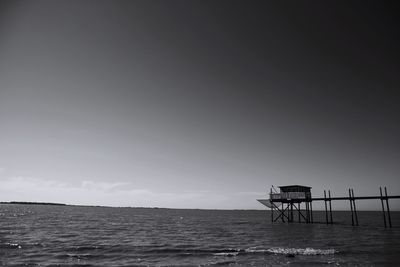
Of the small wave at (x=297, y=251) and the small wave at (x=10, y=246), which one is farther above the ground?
the small wave at (x=297, y=251)

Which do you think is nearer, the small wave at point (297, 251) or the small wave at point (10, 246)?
the small wave at point (297, 251)

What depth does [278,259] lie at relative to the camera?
22.2 m

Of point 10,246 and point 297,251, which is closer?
point 297,251

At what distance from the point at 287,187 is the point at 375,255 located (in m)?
29.8

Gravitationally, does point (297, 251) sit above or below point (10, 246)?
above

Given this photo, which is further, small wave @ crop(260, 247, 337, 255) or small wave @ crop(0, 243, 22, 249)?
small wave @ crop(0, 243, 22, 249)

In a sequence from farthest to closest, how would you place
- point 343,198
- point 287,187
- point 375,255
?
1. point 287,187
2. point 343,198
3. point 375,255

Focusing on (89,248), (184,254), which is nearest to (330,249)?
(184,254)

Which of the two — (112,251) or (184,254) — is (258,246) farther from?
(112,251)

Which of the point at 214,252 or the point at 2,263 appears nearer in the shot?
the point at 2,263

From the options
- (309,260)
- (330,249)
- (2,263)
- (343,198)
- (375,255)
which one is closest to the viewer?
(2,263)

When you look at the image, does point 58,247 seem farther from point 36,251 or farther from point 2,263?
point 2,263

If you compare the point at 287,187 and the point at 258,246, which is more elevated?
the point at 287,187

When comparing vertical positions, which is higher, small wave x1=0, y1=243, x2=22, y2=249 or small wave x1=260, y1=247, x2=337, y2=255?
small wave x1=260, y1=247, x2=337, y2=255
